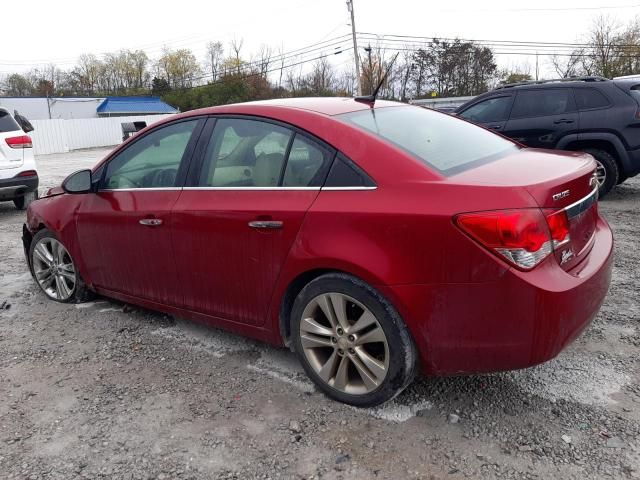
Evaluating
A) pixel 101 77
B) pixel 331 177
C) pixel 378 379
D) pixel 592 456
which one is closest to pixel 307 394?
pixel 378 379

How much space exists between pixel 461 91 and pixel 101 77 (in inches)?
1983

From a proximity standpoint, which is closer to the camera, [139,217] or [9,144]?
[139,217]

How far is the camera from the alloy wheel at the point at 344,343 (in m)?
2.60

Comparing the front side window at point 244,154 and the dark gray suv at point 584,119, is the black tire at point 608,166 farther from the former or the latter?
the front side window at point 244,154

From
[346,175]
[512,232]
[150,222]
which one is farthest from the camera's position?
[150,222]

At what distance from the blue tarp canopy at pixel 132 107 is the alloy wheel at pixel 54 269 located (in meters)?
53.4

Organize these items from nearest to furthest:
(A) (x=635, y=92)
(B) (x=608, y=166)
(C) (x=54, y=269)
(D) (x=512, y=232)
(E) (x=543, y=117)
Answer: (D) (x=512, y=232) < (C) (x=54, y=269) < (A) (x=635, y=92) < (B) (x=608, y=166) < (E) (x=543, y=117)

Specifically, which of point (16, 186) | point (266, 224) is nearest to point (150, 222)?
point (266, 224)

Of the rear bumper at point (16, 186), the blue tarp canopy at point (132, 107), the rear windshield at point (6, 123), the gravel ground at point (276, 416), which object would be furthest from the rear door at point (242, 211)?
the blue tarp canopy at point (132, 107)

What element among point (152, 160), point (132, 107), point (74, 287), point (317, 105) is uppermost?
point (132, 107)

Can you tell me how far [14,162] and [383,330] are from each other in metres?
7.94

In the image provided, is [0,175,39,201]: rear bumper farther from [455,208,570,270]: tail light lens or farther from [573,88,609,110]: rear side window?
[573,88,609,110]: rear side window

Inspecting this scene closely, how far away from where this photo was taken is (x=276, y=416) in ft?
9.04

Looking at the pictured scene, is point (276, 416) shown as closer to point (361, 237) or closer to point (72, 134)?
point (361, 237)
